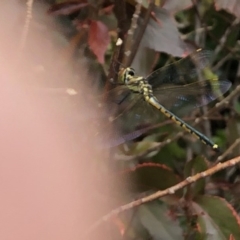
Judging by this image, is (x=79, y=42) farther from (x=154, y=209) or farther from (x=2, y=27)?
(x=154, y=209)

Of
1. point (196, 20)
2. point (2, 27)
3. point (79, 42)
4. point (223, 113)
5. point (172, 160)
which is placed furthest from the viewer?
point (223, 113)

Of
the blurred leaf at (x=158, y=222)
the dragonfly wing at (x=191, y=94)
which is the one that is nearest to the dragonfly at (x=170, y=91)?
the dragonfly wing at (x=191, y=94)

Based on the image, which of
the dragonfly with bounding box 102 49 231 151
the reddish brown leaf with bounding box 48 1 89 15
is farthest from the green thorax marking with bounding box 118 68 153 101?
the reddish brown leaf with bounding box 48 1 89 15

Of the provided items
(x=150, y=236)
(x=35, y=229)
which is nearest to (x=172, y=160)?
(x=150, y=236)

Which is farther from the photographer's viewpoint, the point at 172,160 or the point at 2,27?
the point at 172,160

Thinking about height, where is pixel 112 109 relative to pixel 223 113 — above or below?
above

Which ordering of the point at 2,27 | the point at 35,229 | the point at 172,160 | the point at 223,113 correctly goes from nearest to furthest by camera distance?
the point at 35,229 < the point at 2,27 < the point at 172,160 < the point at 223,113

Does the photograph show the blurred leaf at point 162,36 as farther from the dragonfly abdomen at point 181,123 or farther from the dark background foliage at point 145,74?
the dragonfly abdomen at point 181,123
